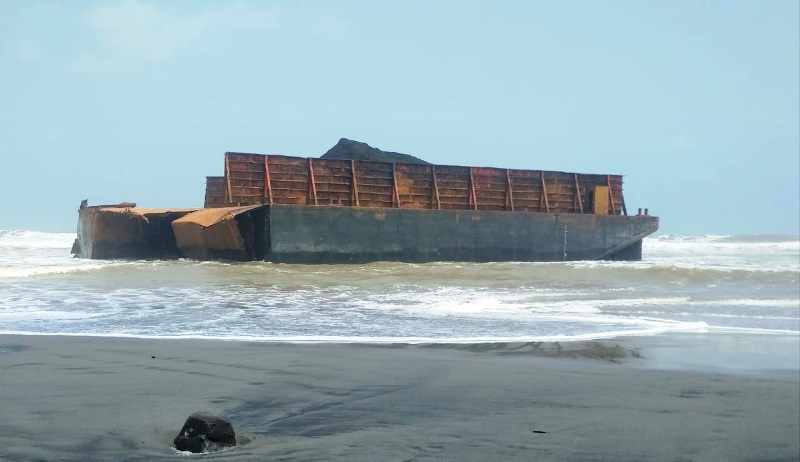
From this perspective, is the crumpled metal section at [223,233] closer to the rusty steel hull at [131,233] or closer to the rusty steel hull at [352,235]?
the rusty steel hull at [352,235]

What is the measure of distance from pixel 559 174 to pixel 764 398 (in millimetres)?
21227

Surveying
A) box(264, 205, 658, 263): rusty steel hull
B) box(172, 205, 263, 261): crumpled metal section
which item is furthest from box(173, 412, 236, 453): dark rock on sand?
box(264, 205, 658, 263): rusty steel hull

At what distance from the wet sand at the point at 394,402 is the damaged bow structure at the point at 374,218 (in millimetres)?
12977

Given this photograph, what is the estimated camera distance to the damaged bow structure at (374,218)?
64.5ft

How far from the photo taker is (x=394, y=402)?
4.52 m

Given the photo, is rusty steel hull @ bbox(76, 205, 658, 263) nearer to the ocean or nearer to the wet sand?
the ocean

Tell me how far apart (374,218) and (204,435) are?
702 inches

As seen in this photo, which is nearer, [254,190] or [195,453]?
[195,453]

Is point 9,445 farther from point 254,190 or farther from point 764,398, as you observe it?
point 254,190

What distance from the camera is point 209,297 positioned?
11211 mm

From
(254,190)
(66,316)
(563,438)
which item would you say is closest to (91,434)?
(563,438)

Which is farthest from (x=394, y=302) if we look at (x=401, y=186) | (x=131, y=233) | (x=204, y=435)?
(x=131, y=233)

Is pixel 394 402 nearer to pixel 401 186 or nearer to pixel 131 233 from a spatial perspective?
pixel 401 186

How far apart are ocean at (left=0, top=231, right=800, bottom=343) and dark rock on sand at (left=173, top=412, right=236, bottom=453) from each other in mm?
3676
